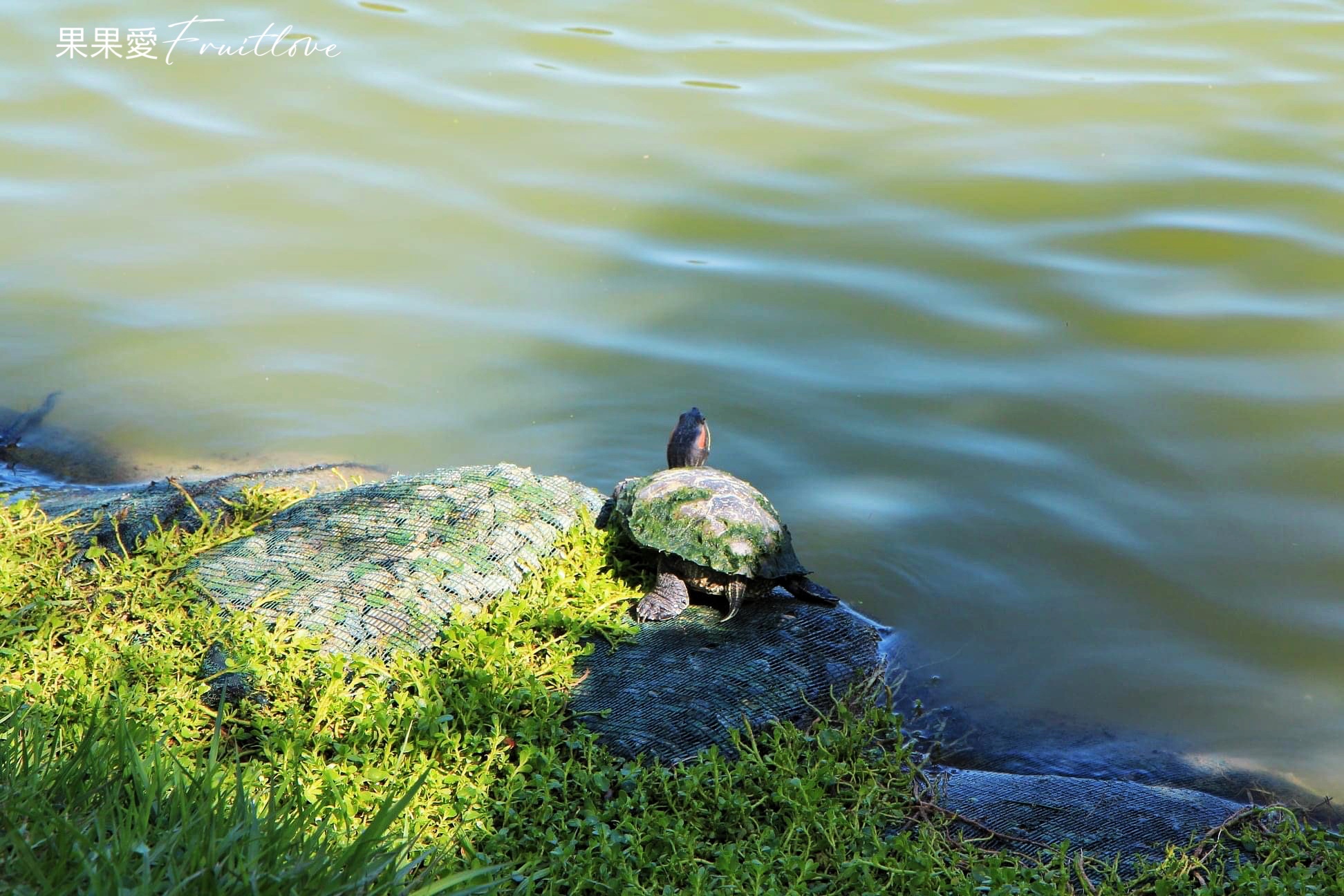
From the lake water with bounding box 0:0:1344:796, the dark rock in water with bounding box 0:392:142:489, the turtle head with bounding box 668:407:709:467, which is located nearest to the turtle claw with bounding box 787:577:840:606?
the lake water with bounding box 0:0:1344:796

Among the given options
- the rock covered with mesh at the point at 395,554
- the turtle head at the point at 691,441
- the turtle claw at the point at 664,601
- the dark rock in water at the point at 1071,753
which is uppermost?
the turtle head at the point at 691,441

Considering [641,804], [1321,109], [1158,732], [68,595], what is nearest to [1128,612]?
[1158,732]

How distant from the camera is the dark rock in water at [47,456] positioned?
16.2 feet

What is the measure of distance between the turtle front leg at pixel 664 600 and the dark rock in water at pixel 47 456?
2.54m

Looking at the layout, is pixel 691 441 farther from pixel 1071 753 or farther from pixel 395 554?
pixel 1071 753

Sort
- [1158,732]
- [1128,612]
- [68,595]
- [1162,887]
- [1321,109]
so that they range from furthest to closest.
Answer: [1321,109], [1128,612], [1158,732], [68,595], [1162,887]

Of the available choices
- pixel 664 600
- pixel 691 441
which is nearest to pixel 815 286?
pixel 691 441

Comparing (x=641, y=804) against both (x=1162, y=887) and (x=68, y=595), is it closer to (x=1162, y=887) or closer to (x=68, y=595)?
(x=1162, y=887)

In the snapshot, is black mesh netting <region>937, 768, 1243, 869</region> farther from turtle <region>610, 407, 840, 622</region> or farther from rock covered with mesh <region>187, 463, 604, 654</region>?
rock covered with mesh <region>187, 463, 604, 654</region>

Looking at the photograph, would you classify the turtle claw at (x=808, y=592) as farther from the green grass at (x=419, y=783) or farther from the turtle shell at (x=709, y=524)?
the green grass at (x=419, y=783)

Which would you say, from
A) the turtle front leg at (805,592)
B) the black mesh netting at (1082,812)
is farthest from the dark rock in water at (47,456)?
the black mesh netting at (1082,812)

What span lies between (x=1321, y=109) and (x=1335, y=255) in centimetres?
213

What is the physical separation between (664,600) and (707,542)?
215mm

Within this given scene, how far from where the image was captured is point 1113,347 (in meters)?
5.88
